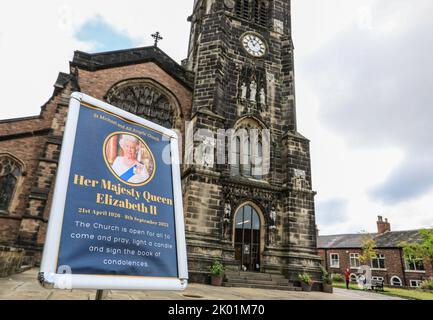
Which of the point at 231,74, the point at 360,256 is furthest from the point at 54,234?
the point at 360,256

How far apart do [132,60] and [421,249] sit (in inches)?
1257

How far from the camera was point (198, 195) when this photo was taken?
13.2 m

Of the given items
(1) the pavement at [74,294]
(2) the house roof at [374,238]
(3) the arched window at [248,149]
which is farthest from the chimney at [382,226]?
(1) the pavement at [74,294]

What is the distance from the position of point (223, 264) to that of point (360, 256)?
28.0 metres

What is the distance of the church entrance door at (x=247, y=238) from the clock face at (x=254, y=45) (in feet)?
31.8

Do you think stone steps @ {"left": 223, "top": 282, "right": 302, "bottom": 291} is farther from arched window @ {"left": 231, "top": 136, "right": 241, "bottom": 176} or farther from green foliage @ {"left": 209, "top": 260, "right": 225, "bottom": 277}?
arched window @ {"left": 231, "top": 136, "right": 241, "bottom": 176}

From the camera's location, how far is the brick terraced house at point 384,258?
103 ft

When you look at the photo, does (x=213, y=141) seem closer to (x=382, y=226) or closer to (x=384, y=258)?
(x=384, y=258)

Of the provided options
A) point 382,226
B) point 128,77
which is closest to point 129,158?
point 128,77

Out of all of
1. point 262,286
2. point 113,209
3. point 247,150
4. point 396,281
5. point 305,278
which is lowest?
point 396,281

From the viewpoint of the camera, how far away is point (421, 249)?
29.4m

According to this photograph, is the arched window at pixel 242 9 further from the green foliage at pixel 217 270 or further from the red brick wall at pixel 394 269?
the red brick wall at pixel 394 269

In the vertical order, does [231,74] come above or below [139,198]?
above
